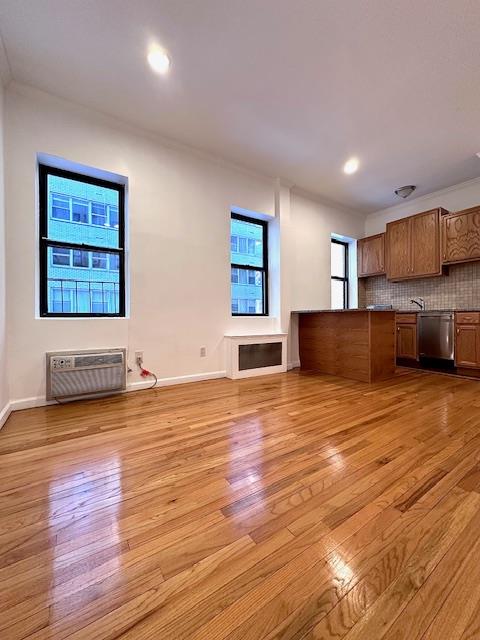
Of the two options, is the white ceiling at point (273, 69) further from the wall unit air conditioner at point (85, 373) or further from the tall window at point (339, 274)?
the wall unit air conditioner at point (85, 373)

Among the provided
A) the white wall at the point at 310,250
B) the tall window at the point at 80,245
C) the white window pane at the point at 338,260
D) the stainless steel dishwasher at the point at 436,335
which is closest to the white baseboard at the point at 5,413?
the tall window at the point at 80,245

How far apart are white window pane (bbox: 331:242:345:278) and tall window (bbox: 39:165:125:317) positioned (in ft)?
13.0

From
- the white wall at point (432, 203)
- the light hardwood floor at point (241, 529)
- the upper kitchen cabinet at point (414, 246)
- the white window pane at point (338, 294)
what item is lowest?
the light hardwood floor at point (241, 529)

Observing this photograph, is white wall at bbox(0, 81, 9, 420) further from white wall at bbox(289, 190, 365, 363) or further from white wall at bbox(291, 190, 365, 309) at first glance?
white wall at bbox(291, 190, 365, 309)

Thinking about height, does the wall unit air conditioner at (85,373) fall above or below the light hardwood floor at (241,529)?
above

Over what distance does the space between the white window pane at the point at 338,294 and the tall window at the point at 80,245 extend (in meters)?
3.92

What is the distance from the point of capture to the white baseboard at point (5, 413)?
2179mm

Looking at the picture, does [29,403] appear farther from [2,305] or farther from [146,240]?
[146,240]

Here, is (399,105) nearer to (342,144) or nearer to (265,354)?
(342,144)

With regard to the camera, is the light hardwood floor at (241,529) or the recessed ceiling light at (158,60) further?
the recessed ceiling light at (158,60)

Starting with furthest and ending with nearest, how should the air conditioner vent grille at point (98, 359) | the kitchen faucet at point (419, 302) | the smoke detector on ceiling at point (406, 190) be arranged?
1. the kitchen faucet at point (419, 302)
2. the smoke detector on ceiling at point (406, 190)
3. the air conditioner vent grille at point (98, 359)

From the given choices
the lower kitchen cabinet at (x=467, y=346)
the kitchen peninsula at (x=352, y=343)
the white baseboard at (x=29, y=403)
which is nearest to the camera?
the white baseboard at (x=29, y=403)

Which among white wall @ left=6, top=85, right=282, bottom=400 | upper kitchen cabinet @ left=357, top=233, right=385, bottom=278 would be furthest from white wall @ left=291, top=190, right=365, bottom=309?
white wall @ left=6, top=85, right=282, bottom=400

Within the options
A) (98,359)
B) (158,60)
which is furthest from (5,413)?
(158,60)
